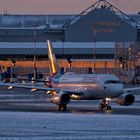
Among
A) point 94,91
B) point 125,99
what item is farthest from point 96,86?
point 125,99

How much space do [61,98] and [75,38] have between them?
364ft

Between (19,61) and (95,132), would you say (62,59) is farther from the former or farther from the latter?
(95,132)

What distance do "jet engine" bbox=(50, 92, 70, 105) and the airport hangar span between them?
246ft

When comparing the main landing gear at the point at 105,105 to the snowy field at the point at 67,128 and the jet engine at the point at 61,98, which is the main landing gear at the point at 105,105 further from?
the snowy field at the point at 67,128

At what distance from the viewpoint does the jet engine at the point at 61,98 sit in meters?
42.2

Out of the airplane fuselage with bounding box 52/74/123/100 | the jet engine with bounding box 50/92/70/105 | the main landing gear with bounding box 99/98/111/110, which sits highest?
the airplane fuselage with bounding box 52/74/123/100

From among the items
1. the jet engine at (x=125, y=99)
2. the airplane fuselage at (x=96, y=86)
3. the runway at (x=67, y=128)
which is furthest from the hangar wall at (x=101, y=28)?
the runway at (x=67, y=128)

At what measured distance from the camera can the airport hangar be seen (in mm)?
135000

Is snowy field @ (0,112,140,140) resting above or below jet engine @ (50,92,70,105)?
below

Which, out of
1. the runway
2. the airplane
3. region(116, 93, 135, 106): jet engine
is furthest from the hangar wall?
the runway

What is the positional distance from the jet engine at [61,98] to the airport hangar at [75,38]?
75.0 m

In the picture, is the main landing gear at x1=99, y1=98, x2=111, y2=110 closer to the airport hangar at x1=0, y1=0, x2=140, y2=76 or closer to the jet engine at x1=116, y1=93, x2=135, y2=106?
the jet engine at x1=116, y1=93, x2=135, y2=106

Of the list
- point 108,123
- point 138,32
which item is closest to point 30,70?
point 138,32

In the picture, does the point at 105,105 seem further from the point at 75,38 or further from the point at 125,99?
the point at 75,38
